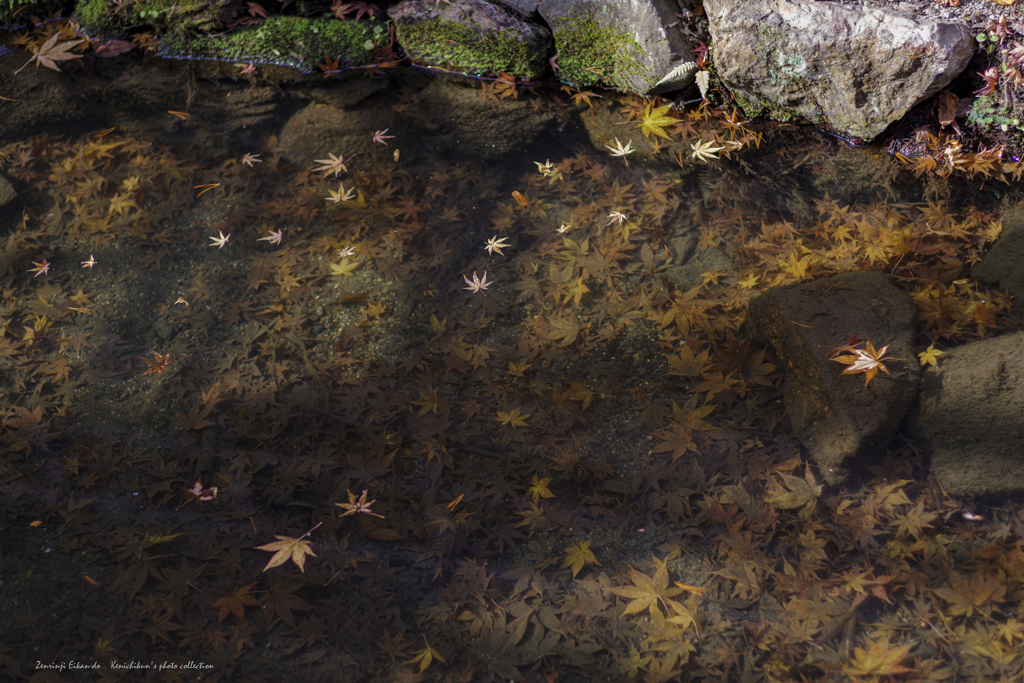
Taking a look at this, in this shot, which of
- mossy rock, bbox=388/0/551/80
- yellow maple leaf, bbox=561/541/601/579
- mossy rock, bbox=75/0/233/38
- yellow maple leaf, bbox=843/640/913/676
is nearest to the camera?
yellow maple leaf, bbox=843/640/913/676

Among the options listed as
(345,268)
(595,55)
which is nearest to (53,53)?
(345,268)

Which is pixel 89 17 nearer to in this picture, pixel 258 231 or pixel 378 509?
pixel 258 231

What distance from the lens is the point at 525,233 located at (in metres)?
3.59

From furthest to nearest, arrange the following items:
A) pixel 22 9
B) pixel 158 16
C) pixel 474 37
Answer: pixel 22 9 → pixel 158 16 → pixel 474 37

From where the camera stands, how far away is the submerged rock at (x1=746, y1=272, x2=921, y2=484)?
8.53ft

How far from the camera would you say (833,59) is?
3498 mm

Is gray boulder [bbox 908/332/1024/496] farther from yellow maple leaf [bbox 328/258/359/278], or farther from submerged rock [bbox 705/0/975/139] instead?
yellow maple leaf [bbox 328/258/359/278]

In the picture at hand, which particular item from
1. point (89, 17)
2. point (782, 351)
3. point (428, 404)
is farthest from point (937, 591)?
point (89, 17)

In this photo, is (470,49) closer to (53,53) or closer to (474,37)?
(474,37)

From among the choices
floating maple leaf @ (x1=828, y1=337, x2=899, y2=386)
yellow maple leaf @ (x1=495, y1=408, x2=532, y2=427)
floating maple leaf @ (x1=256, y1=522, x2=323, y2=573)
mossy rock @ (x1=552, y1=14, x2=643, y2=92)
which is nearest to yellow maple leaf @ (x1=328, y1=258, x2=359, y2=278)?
yellow maple leaf @ (x1=495, y1=408, x2=532, y2=427)

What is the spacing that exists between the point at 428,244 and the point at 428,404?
1.19 meters

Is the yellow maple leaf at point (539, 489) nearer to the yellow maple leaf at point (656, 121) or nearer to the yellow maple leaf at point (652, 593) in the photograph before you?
the yellow maple leaf at point (652, 593)

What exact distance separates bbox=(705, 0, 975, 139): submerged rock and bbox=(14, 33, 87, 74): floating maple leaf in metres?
5.55

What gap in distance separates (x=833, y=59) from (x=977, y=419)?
241 cm
